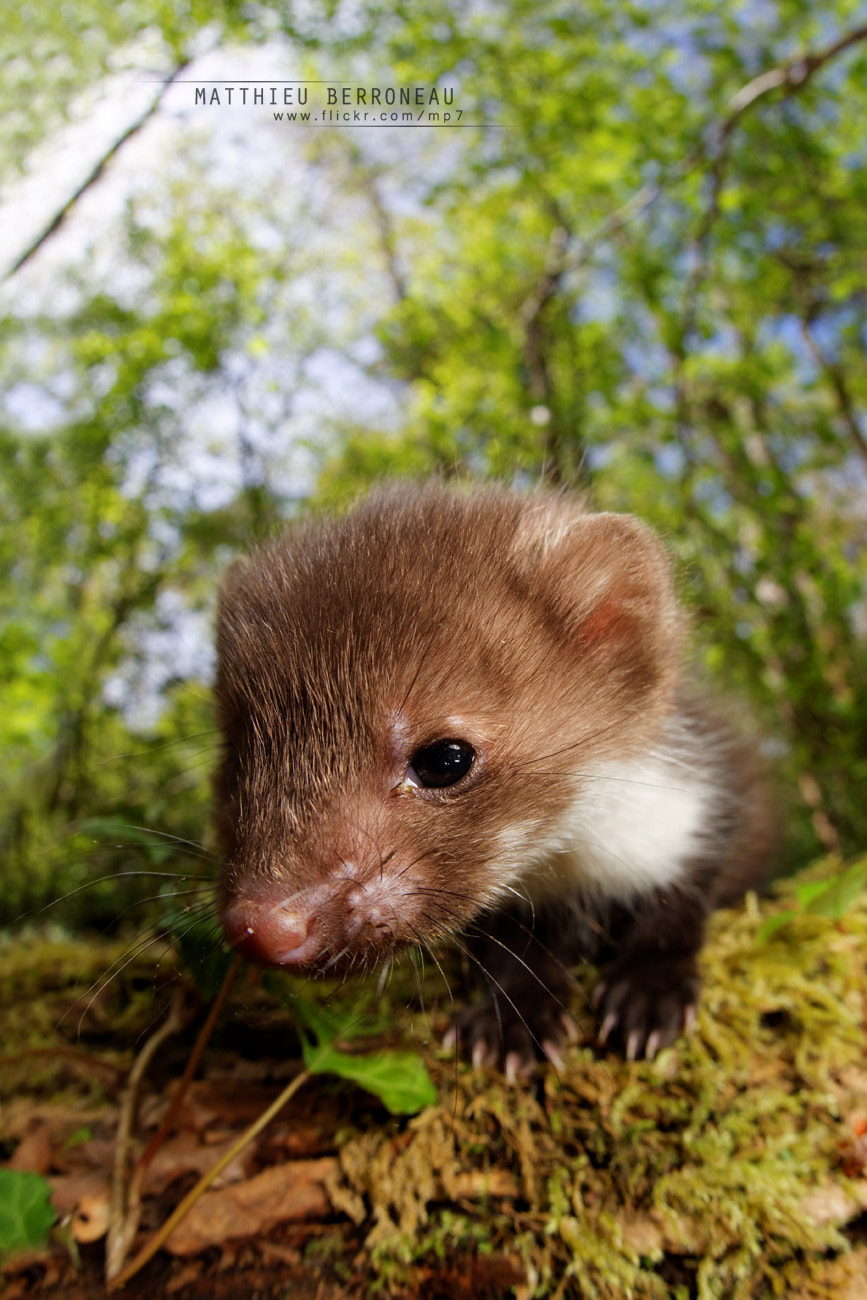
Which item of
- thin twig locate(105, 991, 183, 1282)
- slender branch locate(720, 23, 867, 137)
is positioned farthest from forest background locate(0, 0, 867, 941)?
thin twig locate(105, 991, 183, 1282)

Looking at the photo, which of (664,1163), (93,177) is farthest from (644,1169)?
(93,177)

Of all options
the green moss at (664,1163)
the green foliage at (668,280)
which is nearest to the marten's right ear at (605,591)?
the green moss at (664,1163)

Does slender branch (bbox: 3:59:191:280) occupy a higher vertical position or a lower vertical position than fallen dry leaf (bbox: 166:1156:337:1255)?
higher

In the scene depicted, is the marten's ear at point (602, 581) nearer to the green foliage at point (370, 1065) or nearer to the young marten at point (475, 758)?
the young marten at point (475, 758)

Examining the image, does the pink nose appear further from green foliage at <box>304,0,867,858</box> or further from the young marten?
green foliage at <box>304,0,867,858</box>

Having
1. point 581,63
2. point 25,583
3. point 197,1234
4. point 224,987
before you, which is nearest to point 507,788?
point 224,987

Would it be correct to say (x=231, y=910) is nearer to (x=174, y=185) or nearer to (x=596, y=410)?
(x=596, y=410)
